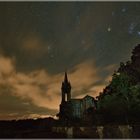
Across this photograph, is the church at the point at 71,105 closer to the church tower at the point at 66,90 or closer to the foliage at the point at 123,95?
the church tower at the point at 66,90

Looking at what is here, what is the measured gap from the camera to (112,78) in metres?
3.81

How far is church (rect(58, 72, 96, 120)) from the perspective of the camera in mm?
3611

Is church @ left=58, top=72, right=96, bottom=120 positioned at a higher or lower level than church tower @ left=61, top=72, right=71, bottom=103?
lower

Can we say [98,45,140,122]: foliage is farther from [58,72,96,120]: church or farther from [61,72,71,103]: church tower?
[61,72,71,103]: church tower

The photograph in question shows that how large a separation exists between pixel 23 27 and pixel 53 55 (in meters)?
0.55

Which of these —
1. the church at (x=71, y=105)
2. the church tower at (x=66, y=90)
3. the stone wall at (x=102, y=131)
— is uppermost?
the church tower at (x=66, y=90)

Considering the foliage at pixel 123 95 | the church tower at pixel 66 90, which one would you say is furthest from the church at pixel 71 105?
the foliage at pixel 123 95

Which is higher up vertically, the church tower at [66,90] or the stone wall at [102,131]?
the church tower at [66,90]

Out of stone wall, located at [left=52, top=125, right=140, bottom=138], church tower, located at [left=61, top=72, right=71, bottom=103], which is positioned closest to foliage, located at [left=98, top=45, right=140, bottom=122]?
stone wall, located at [left=52, top=125, right=140, bottom=138]

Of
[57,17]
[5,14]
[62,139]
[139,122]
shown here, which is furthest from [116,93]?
[5,14]

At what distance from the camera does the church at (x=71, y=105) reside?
3611 mm

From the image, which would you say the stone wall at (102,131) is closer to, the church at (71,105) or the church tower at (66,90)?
the church at (71,105)

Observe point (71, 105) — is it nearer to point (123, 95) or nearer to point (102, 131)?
point (102, 131)

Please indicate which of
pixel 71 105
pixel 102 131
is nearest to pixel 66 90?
pixel 71 105
